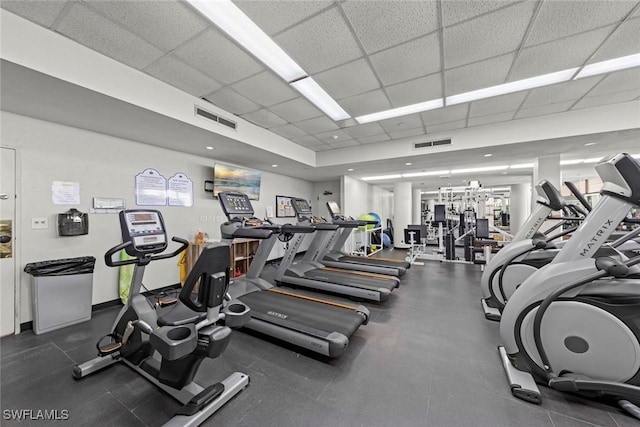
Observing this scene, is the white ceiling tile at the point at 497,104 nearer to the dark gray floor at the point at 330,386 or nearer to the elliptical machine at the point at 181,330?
the dark gray floor at the point at 330,386

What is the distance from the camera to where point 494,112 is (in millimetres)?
3584

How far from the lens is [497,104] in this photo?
3.33m

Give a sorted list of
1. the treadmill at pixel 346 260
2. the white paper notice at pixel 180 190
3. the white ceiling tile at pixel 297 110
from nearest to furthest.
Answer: the white ceiling tile at pixel 297 110, the white paper notice at pixel 180 190, the treadmill at pixel 346 260

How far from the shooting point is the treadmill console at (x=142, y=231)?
184 centimetres

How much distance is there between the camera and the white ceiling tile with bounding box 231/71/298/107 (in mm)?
2695

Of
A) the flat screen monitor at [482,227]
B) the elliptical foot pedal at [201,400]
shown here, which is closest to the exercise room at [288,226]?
the elliptical foot pedal at [201,400]

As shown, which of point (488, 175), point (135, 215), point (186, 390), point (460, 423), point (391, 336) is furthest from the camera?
point (488, 175)

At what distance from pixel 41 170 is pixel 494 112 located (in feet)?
19.9

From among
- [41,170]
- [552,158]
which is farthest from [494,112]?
[41,170]

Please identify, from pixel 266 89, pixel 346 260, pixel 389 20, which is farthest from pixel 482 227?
pixel 266 89

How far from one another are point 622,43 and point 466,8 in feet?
5.50

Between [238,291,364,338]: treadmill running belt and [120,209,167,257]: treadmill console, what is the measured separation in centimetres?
138

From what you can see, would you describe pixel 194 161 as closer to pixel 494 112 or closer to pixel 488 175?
pixel 494 112

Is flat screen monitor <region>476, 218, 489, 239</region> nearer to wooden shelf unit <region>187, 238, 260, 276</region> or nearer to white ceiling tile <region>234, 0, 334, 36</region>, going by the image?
wooden shelf unit <region>187, 238, 260, 276</region>
